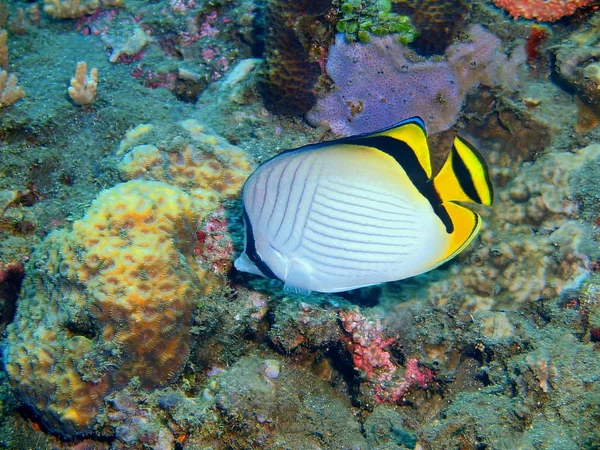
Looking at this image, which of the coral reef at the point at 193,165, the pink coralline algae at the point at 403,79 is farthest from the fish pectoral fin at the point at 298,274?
the pink coralline algae at the point at 403,79

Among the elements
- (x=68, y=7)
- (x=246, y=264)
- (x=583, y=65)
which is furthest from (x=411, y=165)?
(x=68, y=7)

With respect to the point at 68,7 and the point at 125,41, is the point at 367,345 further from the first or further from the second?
the point at 68,7

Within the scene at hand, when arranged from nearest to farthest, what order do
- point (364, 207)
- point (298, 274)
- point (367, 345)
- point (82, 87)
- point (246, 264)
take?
1. point (364, 207)
2. point (298, 274)
3. point (246, 264)
4. point (367, 345)
5. point (82, 87)

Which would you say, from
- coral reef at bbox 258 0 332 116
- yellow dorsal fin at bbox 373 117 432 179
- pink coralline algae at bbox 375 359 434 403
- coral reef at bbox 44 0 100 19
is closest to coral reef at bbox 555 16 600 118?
coral reef at bbox 258 0 332 116

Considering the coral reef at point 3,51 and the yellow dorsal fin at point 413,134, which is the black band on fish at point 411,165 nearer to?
the yellow dorsal fin at point 413,134

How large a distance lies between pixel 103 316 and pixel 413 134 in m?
2.30

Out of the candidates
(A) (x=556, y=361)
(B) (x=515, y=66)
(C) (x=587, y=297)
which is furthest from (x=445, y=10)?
(A) (x=556, y=361)

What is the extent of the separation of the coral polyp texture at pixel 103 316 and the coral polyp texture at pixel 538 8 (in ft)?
13.9

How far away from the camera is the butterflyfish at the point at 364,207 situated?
6.13 feet

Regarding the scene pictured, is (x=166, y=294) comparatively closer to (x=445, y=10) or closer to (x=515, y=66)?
(x=445, y=10)

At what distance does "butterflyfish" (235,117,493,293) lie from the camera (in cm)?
187

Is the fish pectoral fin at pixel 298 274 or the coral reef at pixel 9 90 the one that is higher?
the fish pectoral fin at pixel 298 274

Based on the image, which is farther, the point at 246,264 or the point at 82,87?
the point at 82,87

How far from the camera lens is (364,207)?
76.0 inches
